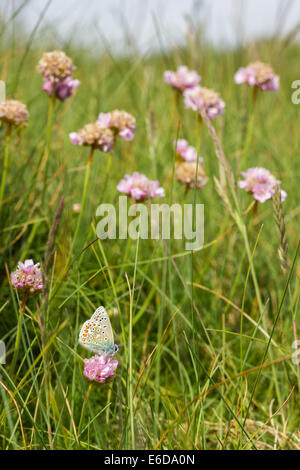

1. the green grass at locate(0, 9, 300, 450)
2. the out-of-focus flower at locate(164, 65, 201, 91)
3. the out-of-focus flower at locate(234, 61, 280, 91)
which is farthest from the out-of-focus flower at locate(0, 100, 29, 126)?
the out-of-focus flower at locate(234, 61, 280, 91)

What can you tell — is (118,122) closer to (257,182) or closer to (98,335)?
(257,182)

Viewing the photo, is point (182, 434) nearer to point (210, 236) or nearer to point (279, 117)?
point (210, 236)

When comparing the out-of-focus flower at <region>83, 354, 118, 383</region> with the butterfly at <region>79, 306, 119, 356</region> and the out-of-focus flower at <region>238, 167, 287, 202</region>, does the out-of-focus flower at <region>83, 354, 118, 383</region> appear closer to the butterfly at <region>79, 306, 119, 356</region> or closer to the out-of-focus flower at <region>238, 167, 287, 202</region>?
the butterfly at <region>79, 306, 119, 356</region>

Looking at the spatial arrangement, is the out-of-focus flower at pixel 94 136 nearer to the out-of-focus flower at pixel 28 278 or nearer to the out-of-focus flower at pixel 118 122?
the out-of-focus flower at pixel 118 122

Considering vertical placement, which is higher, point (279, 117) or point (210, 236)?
point (279, 117)
